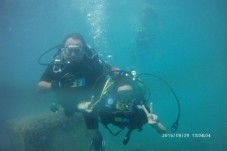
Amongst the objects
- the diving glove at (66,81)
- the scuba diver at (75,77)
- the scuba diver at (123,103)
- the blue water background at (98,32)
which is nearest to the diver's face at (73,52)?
the scuba diver at (75,77)

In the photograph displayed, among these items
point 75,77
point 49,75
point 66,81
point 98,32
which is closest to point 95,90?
point 75,77

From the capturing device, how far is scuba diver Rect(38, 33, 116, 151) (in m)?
5.36

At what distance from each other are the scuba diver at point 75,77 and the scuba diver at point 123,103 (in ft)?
0.98

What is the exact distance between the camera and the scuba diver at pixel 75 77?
5355 mm

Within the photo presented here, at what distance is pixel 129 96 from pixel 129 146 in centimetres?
→ 1020

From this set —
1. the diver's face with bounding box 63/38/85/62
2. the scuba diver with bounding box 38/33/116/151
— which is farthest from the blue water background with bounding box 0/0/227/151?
the diver's face with bounding box 63/38/85/62

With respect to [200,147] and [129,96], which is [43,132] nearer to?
[129,96]

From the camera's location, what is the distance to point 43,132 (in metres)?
9.98

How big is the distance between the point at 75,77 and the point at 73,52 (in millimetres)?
507

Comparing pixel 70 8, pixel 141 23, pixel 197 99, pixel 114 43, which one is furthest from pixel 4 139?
pixel 197 99

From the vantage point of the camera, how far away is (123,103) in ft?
16.0

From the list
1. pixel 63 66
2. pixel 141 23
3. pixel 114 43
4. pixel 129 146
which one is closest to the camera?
pixel 63 66

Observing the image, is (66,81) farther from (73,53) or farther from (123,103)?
(123,103)

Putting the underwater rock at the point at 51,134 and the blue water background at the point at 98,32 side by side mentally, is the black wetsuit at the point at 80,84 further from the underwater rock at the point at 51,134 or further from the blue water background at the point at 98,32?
the blue water background at the point at 98,32
